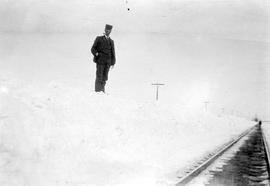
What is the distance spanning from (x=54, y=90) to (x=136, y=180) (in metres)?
4.56

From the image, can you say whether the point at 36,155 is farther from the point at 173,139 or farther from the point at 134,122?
the point at 173,139

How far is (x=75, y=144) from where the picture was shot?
9031 mm

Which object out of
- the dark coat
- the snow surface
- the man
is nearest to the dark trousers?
the man

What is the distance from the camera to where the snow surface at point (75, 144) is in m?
7.28

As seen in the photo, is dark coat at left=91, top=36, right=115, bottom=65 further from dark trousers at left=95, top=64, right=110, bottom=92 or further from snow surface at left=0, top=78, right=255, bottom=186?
snow surface at left=0, top=78, right=255, bottom=186

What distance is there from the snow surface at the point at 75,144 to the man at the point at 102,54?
0.83 meters

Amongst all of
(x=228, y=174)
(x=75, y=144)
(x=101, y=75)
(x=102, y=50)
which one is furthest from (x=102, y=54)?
(x=228, y=174)

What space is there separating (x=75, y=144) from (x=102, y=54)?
5.61m

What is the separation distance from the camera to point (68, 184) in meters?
7.50

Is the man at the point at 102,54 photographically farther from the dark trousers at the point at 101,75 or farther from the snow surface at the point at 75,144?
the snow surface at the point at 75,144

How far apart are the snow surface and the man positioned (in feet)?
2.72

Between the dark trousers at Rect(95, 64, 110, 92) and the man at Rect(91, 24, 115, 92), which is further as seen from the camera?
the man at Rect(91, 24, 115, 92)

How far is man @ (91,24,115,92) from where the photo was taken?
45.4 ft

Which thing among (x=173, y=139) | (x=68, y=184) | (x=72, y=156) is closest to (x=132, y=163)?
(x=72, y=156)
